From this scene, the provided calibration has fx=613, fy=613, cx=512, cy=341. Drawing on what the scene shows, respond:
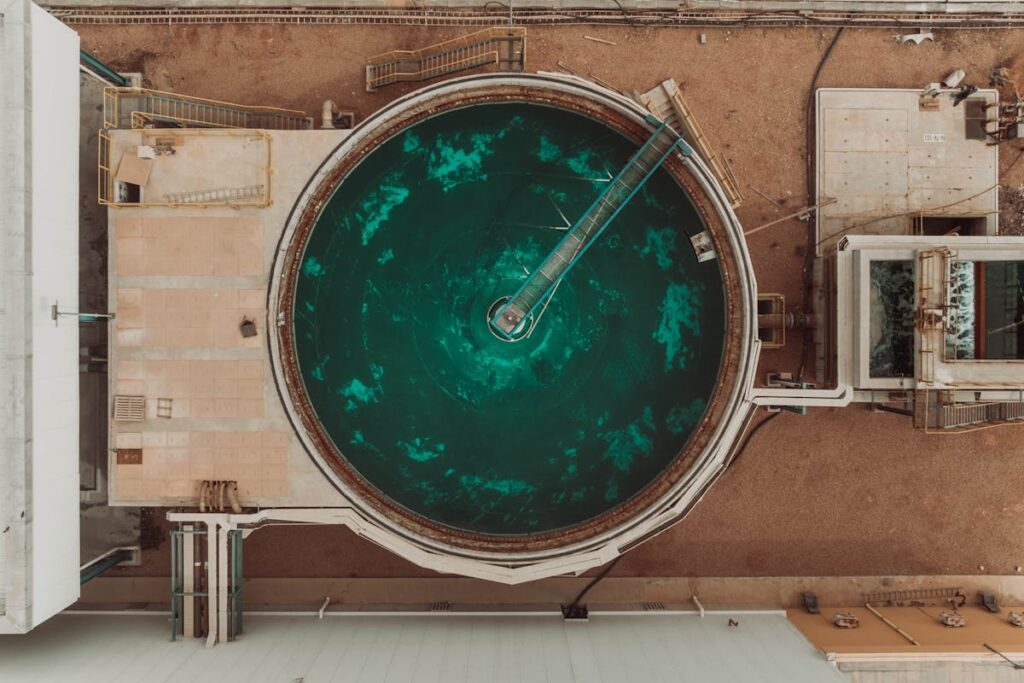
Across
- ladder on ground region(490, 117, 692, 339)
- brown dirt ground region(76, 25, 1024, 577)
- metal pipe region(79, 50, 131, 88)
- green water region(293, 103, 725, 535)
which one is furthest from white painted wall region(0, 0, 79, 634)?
ladder on ground region(490, 117, 692, 339)

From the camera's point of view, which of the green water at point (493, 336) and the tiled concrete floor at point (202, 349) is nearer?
the tiled concrete floor at point (202, 349)

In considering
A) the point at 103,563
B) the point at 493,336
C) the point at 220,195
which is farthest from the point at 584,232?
the point at 103,563

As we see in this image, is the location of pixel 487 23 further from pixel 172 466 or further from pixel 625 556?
pixel 625 556

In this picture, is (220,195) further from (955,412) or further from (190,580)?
(955,412)

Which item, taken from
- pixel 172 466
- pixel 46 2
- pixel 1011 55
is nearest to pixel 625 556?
pixel 172 466

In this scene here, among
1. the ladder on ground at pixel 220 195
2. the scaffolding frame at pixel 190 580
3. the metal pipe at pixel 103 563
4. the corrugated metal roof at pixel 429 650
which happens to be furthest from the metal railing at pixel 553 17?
the corrugated metal roof at pixel 429 650

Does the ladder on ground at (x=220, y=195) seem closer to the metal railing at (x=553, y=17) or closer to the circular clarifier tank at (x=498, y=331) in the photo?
the circular clarifier tank at (x=498, y=331)

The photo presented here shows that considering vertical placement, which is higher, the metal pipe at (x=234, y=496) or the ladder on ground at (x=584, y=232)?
the ladder on ground at (x=584, y=232)
